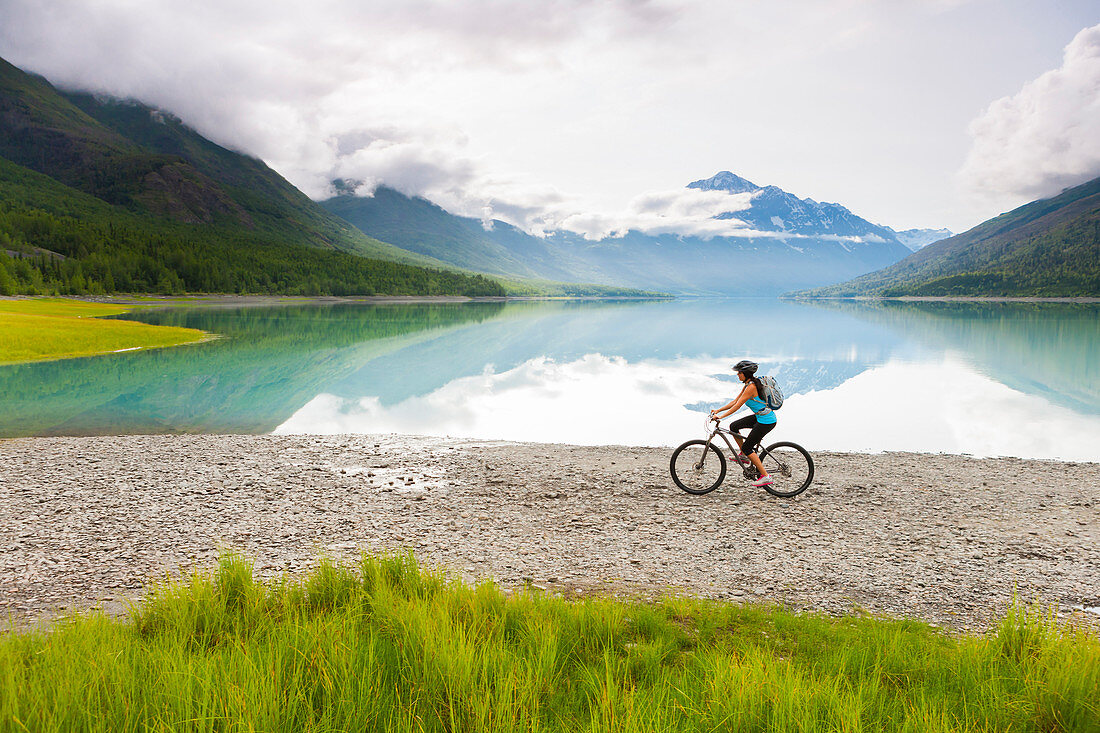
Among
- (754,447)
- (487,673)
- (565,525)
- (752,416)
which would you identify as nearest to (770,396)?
(752,416)

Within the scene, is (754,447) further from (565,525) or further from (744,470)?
(565,525)

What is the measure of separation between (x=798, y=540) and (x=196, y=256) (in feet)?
613

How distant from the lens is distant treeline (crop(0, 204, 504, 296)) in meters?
120

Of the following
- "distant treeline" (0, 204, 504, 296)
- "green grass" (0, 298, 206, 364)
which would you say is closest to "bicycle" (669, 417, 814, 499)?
"green grass" (0, 298, 206, 364)

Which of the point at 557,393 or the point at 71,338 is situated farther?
the point at 71,338

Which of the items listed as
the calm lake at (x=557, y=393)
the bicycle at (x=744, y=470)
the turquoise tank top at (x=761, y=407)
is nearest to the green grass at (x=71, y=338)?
the calm lake at (x=557, y=393)

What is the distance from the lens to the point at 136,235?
175500mm

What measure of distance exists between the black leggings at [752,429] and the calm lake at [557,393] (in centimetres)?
894

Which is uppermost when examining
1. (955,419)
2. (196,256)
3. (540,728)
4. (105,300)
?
(196,256)

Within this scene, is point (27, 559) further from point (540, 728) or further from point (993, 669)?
point (993, 669)

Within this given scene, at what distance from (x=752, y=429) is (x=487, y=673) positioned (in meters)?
8.98

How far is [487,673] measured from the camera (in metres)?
4.11

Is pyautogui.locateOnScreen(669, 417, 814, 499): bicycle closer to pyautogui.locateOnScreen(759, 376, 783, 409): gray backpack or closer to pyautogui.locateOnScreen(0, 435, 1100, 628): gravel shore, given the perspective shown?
pyautogui.locateOnScreen(0, 435, 1100, 628): gravel shore

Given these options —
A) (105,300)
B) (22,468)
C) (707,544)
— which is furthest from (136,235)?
(707,544)
